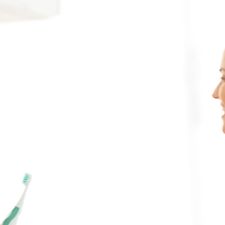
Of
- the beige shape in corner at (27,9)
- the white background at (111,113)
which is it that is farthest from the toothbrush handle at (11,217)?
the beige shape in corner at (27,9)

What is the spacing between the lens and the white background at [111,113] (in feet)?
3.16

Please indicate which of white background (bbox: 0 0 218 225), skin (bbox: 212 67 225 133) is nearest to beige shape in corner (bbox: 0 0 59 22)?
white background (bbox: 0 0 218 225)

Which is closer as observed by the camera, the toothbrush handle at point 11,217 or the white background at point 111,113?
the toothbrush handle at point 11,217

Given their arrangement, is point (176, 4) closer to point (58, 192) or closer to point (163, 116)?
point (163, 116)

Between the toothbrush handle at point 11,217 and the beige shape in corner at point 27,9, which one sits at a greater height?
the beige shape in corner at point 27,9

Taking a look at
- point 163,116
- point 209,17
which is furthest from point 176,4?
point 163,116

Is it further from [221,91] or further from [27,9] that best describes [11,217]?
[221,91]

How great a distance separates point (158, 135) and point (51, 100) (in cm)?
26

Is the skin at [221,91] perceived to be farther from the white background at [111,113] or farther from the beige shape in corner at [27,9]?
the beige shape in corner at [27,9]

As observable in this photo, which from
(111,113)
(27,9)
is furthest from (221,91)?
(27,9)

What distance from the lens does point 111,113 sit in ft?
3.23

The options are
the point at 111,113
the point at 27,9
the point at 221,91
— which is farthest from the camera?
the point at 111,113

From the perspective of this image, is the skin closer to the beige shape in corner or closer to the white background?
the white background

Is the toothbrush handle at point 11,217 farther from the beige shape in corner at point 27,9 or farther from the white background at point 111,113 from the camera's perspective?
the beige shape in corner at point 27,9
